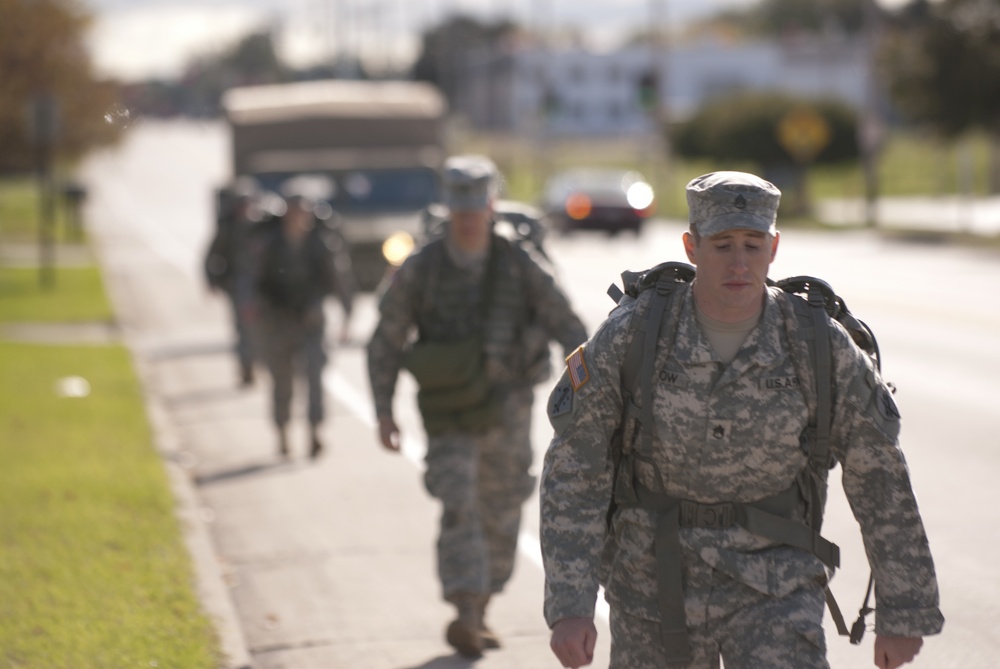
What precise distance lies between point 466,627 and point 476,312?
125 centimetres

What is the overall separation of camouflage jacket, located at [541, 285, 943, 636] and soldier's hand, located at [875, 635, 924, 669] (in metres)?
0.02

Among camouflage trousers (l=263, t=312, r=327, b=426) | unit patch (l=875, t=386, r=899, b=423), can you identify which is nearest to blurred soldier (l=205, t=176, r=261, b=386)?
camouflage trousers (l=263, t=312, r=327, b=426)

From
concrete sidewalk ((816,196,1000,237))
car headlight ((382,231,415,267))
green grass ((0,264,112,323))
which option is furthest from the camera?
concrete sidewalk ((816,196,1000,237))

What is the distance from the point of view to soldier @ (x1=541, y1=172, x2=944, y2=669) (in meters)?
4.16

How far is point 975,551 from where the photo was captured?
27.9 ft

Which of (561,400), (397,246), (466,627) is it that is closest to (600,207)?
(397,246)

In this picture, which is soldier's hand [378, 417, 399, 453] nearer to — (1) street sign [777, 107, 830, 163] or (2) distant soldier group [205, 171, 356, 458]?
(2) distant soldier group [205, 171, 356, 458]

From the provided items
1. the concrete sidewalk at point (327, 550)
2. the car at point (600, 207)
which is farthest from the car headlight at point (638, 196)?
the concrete sidewalk at point (327, 550)

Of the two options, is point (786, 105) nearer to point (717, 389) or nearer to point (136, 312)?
point (136, 312)

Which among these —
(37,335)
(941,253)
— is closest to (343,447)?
(37,335)

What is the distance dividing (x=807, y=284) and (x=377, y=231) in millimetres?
20228

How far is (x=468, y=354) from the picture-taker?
689cm

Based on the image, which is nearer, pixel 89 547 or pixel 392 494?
pixel 89 547

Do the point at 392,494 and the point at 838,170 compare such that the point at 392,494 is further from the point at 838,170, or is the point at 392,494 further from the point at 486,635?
the point at 838,170
